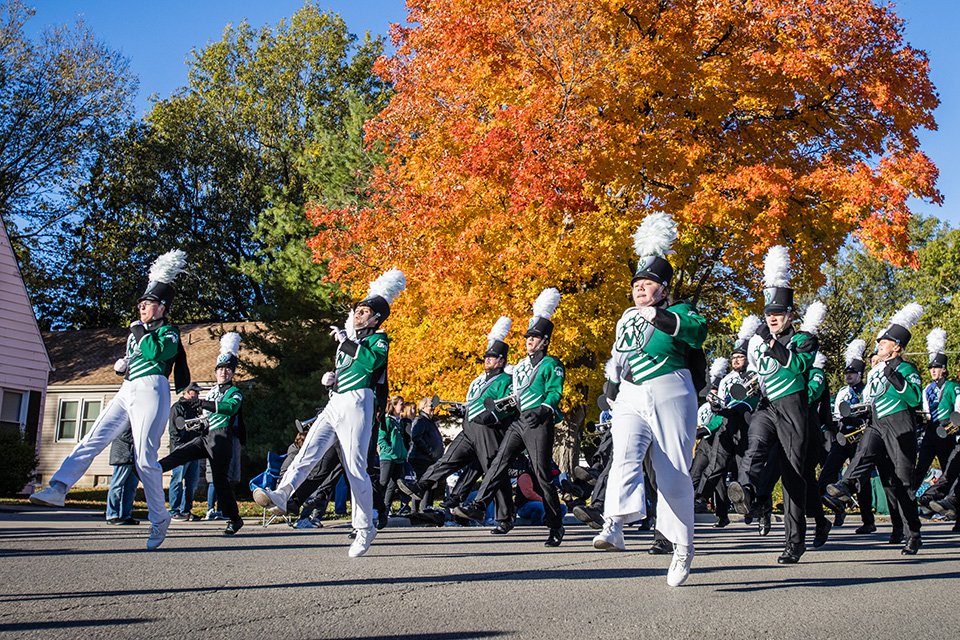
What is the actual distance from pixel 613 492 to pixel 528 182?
9919 mm

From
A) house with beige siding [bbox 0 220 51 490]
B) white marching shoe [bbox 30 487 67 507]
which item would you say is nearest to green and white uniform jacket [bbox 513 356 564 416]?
white marching shoe [bbox 30 487 67 507]

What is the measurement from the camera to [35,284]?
38.0 m

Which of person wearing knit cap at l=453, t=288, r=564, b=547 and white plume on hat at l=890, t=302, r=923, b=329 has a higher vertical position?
white plume on hat at l=890, t=302, r=923, b=329

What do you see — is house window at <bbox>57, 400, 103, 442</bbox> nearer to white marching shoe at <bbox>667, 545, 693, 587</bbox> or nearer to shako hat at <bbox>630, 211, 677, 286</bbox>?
shako hat at <bbox>630, 211, 677, 286</bbox>

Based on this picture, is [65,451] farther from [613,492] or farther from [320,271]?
[613,492]

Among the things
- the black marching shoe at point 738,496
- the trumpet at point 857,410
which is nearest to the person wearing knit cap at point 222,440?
the black marching shoe at point 738,496

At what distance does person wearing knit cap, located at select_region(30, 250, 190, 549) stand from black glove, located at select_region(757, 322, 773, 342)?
5026mm

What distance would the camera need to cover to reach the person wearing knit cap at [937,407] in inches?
508

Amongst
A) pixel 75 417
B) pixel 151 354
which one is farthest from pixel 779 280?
pixel 75 417

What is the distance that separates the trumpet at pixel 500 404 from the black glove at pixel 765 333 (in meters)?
3.05

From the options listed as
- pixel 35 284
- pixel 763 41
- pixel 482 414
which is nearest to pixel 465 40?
pixel 763 41

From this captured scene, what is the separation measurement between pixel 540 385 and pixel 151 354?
387cm

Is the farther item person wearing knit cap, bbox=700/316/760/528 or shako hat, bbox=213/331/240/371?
person wearing knit cap, bbox=700/316/760/528

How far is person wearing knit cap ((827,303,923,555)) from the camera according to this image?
30.1ft
